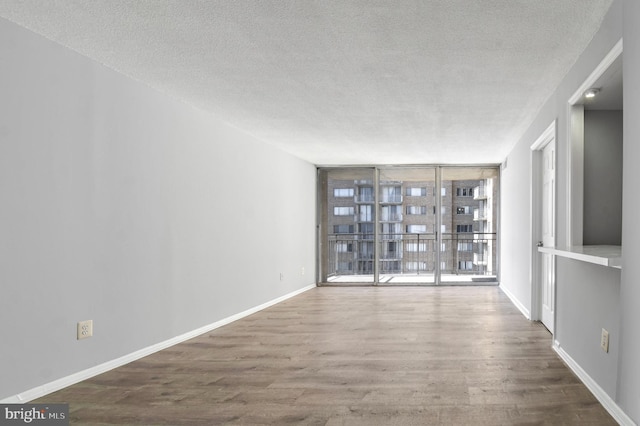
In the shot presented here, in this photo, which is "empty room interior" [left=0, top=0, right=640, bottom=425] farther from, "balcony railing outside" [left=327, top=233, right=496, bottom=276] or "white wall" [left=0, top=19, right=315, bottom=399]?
"balcony railing outside" [left=327, top=233, right=496, bottom=276]

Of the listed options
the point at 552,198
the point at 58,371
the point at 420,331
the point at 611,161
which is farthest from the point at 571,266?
the point at 58,371

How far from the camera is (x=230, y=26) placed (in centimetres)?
308

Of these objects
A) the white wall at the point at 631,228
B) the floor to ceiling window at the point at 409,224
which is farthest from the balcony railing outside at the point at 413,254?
the white wall at the point at 631,228

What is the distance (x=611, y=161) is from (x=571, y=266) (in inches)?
31.8

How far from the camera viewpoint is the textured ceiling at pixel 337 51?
9.36ft

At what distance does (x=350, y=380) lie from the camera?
140 inches

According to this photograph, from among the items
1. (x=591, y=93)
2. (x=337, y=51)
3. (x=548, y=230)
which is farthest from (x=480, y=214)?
(x=337, y=51)

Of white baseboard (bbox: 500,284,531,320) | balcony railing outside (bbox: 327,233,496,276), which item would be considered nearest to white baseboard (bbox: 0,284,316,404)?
white baseboard (bbox: 500,284,531,320)

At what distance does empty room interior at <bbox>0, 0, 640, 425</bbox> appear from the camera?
9.52ft

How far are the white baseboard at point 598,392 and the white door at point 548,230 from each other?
1.17 meters

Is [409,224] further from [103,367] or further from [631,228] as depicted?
[631,228]

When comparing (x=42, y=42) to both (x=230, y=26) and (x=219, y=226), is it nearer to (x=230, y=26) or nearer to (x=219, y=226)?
(x=230, y=26)

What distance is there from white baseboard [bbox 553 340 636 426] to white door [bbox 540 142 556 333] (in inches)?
46.0

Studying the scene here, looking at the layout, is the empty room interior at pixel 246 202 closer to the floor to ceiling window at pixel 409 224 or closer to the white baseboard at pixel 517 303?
the white baseboard at pixel 517 303
